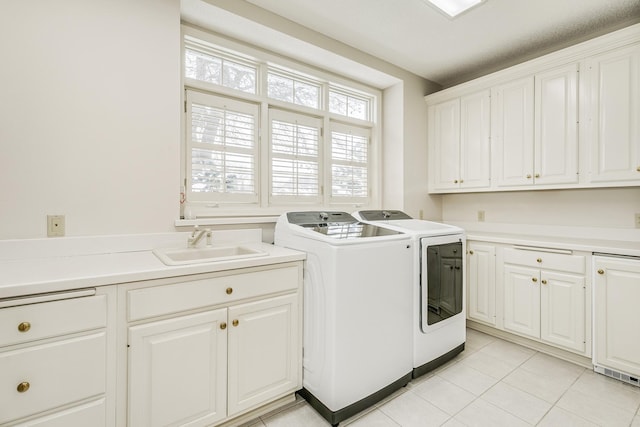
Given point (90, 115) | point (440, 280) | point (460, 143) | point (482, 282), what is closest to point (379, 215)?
point (440, 280)

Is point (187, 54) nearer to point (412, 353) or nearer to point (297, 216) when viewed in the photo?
point (297, 216)

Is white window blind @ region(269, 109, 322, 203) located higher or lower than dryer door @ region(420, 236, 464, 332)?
higher

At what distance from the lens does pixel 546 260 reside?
239 cm

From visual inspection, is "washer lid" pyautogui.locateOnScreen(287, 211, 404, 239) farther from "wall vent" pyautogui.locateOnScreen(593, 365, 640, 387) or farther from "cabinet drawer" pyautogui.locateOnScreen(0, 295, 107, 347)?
"wall vent" pyautogui.locateOnScreen(593, 365, 640, 387)

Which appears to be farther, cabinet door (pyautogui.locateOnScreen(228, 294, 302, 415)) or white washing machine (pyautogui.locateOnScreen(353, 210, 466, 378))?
white washing machine (pyautogui.locateOnScreen(353, 210, 466, 378))

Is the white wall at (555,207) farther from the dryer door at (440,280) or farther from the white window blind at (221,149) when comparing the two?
the white window blind at (221,149)

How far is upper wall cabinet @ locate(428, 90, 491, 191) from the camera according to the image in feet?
9.78

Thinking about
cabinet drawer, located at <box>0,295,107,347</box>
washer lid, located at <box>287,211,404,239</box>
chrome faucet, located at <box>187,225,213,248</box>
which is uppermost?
washer lid, located at <box>287,211,404,239</box>

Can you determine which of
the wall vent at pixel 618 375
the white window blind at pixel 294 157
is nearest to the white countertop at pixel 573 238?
the wall vent at pixel 618 375

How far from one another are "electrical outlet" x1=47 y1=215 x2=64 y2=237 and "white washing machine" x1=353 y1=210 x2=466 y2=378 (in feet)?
6.52

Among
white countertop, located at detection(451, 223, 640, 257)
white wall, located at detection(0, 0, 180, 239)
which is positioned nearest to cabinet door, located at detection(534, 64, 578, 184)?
white countertop, located at detection(451, 223, 640, 257)

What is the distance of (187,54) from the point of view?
226 cm

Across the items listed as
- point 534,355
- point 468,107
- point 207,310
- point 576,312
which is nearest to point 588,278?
point 576,312

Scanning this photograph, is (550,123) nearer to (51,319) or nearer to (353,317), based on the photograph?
(353,317)
